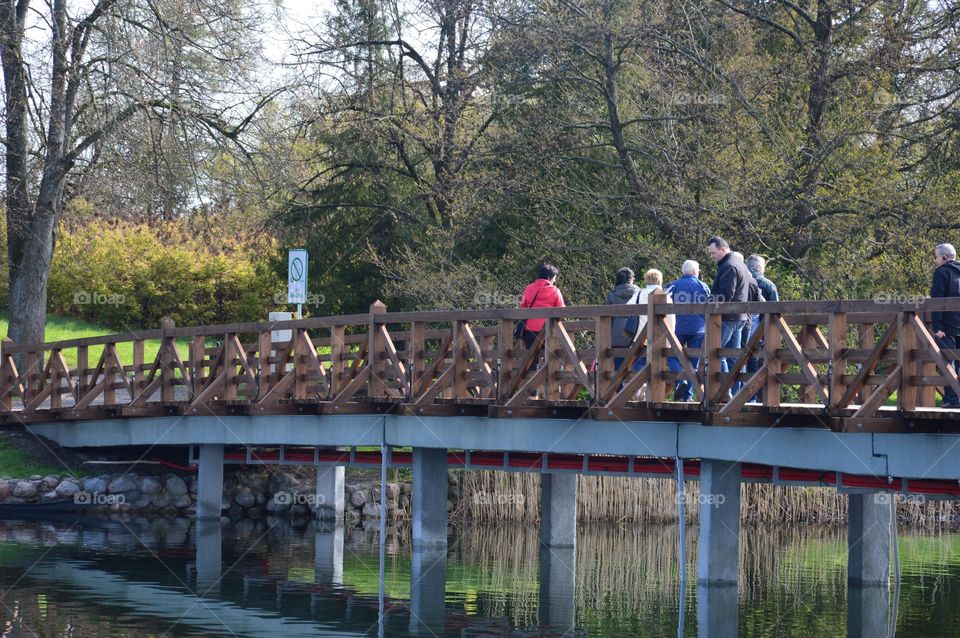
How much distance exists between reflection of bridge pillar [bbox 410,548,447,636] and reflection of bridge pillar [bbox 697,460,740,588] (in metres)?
Result: 2.82

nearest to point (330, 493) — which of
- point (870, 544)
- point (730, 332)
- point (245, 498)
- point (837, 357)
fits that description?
point (245, 498)

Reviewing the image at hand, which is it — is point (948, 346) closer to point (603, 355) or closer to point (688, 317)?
point (688, 317)

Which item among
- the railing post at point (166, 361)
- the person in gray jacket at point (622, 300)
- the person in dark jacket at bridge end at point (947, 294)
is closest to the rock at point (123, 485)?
the railing post at point (166, 361)

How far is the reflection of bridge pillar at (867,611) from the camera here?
14492 millimetres

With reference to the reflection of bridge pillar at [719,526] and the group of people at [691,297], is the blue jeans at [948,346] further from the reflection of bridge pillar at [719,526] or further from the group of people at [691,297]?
the reflection of bridge pillar at [719,526]

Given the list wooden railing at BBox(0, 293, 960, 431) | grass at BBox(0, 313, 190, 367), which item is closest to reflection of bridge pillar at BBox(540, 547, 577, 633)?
wooden railing at BBox(0, 293, 960, 431)

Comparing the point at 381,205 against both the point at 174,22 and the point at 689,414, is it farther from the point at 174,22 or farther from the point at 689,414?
the point at 689,414

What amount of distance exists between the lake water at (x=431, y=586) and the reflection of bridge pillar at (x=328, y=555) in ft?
0.15

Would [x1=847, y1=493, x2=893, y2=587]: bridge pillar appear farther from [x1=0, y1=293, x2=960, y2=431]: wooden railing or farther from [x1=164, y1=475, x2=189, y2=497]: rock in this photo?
[x1=164, y1=475, x2=189, y2=497]: rock

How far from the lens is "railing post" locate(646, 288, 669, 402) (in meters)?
15.4

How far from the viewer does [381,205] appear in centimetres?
3222

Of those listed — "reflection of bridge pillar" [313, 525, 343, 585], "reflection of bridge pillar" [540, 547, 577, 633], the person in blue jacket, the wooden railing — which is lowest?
"reflection of bridge pillar" [313, 525, 343, 585]

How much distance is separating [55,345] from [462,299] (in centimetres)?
756

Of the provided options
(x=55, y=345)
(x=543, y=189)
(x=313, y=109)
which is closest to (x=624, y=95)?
(x=543, y=189)
